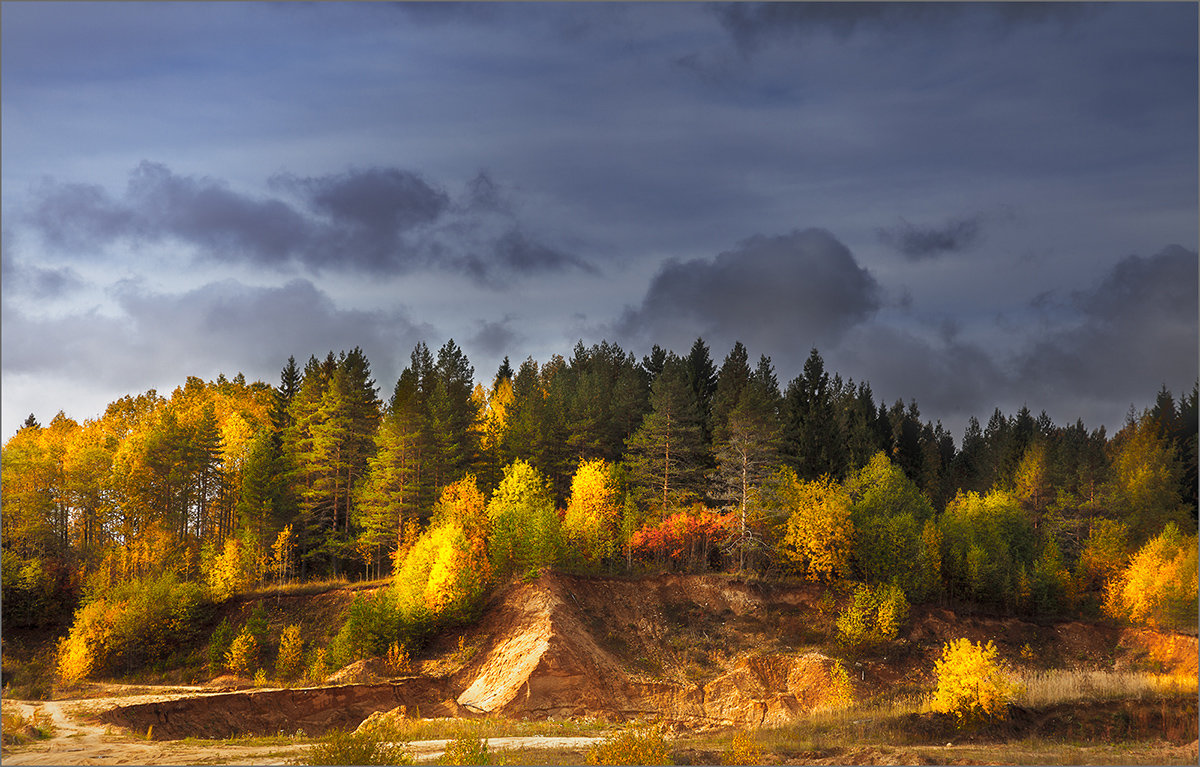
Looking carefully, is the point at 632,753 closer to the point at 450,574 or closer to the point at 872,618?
Result: the point at 450,574

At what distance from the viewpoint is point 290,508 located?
2707 inches

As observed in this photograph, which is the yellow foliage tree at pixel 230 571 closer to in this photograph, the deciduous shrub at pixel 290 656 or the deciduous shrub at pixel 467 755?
the deciduous shrub at pixel 290 656

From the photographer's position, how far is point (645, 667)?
5416cm

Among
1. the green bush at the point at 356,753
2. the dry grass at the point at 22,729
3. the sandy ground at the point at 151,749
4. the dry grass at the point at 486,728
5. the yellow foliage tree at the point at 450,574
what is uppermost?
the yellow foliage tree at the point at 450,574

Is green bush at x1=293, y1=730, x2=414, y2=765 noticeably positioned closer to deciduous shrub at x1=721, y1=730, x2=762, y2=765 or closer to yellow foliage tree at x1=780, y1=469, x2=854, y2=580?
deciduous shrub at x1=721, y1=730, x2=762, y2=765

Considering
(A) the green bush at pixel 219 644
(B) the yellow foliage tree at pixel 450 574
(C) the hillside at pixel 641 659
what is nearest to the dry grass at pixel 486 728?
(C) the hillside at pixel 641 659

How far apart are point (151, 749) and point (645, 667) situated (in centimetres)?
3092

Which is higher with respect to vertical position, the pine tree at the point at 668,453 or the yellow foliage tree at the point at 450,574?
the pine tree at the point at 668,453

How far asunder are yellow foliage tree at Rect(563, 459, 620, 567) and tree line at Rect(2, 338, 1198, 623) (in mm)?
170

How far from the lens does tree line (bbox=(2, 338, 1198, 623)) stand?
59.3m

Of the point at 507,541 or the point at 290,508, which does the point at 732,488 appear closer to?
the point at 507,541

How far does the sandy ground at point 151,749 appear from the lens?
2934cm

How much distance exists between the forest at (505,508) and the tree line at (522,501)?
19 centimetres

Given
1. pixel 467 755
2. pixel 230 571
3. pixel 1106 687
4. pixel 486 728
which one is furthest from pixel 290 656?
pixel 1106 687
